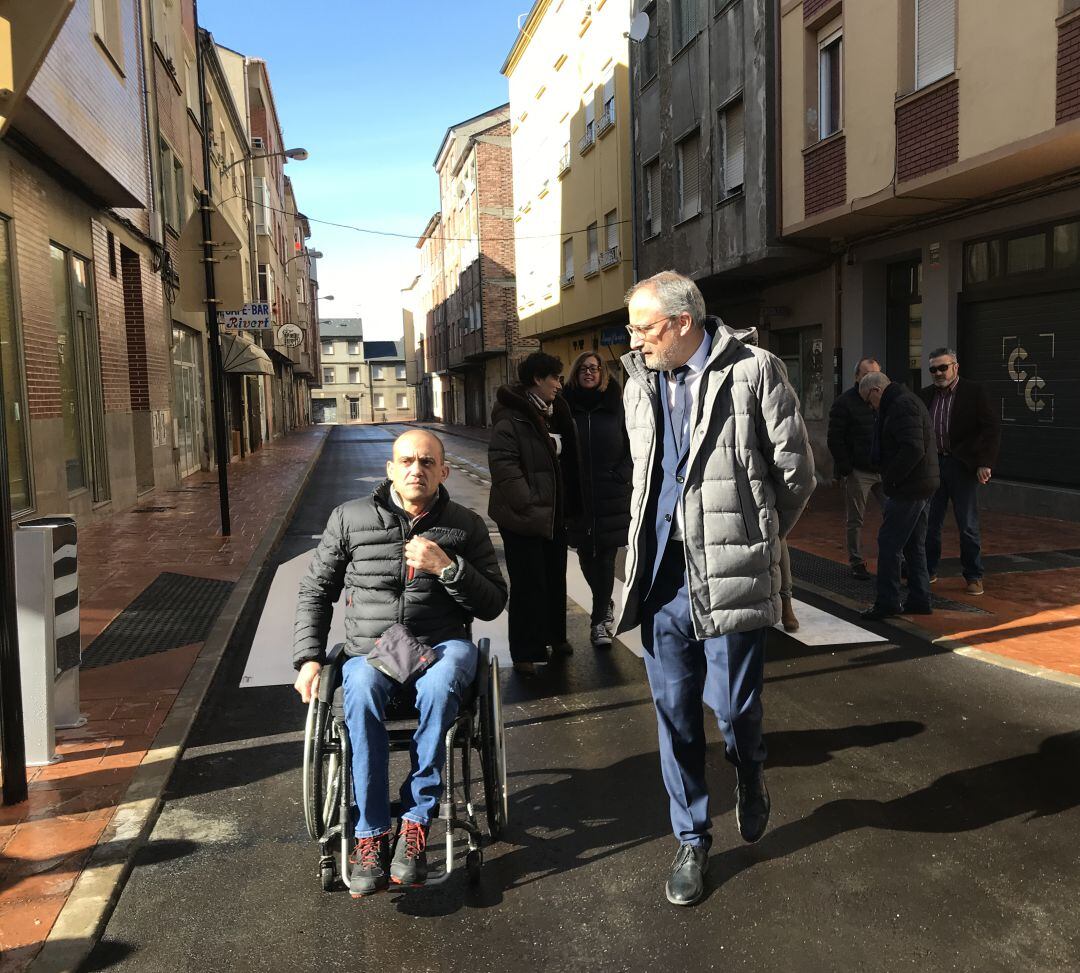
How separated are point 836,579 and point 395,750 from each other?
5.56 metres

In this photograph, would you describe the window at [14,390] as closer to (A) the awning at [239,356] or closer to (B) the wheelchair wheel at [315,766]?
(B) the wheelchair wheel at [315,766]

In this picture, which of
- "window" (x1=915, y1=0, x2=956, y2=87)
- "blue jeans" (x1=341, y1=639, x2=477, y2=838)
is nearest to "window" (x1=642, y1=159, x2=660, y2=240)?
"window" (x1=915, y1=0, x2=956, y2=87)

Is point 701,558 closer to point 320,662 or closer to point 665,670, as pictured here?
point 665,670

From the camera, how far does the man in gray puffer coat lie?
3092 millimetres

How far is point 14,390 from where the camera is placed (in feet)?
33.6

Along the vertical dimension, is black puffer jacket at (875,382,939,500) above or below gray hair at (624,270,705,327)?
below

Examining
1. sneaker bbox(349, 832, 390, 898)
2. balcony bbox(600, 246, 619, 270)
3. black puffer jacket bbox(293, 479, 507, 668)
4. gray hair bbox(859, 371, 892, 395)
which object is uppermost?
balcony bbox(600, 246, 619, 270)

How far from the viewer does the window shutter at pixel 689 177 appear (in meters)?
18.5

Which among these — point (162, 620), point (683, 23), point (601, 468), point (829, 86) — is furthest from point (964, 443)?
point (683, 23)

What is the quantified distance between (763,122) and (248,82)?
105ft

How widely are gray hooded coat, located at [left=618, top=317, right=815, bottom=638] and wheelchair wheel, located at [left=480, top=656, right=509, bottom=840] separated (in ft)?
2.48

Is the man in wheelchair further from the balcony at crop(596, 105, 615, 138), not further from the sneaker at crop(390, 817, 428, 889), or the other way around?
the balcony at crop(596, 105, 615, 138)

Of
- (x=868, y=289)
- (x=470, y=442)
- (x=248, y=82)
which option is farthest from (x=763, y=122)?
(x=248, y=82)

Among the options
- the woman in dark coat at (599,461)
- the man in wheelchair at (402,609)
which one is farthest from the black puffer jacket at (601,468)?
the man in wheelchair at (402,609)
